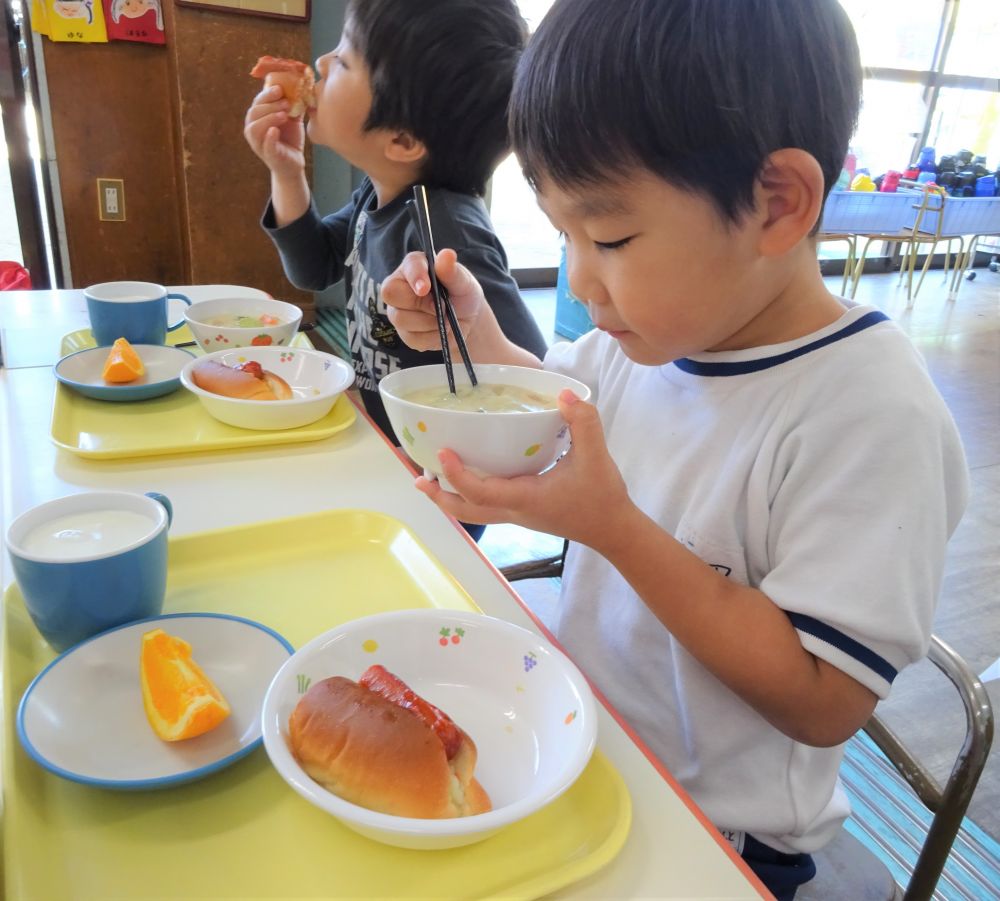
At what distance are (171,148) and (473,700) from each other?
3503mm

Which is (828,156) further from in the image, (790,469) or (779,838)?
(779,838)

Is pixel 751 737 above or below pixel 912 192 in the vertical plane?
below

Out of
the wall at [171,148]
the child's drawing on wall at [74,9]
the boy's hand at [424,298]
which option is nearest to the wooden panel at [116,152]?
the wall at [171,148]

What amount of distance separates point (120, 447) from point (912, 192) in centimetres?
594

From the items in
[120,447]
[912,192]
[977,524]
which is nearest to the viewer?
[120,447]

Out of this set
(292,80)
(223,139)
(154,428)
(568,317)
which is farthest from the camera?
(568,317)

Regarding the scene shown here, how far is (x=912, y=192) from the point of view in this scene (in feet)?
18.0

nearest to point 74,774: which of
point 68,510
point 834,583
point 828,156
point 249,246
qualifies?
point 68,510

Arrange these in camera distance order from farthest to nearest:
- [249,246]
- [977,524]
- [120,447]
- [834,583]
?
[249,246] → [977,524] → [120,447] → [834,583]

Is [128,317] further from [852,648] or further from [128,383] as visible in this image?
[852,648]

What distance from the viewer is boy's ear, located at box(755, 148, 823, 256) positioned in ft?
2.12

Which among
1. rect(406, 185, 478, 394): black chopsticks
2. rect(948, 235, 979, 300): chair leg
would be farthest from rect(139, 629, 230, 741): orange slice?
rect(948, 235, 979, 300): chair leg

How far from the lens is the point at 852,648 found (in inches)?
25.7

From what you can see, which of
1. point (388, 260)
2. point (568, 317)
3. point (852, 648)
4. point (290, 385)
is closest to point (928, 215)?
point (568, 317)
